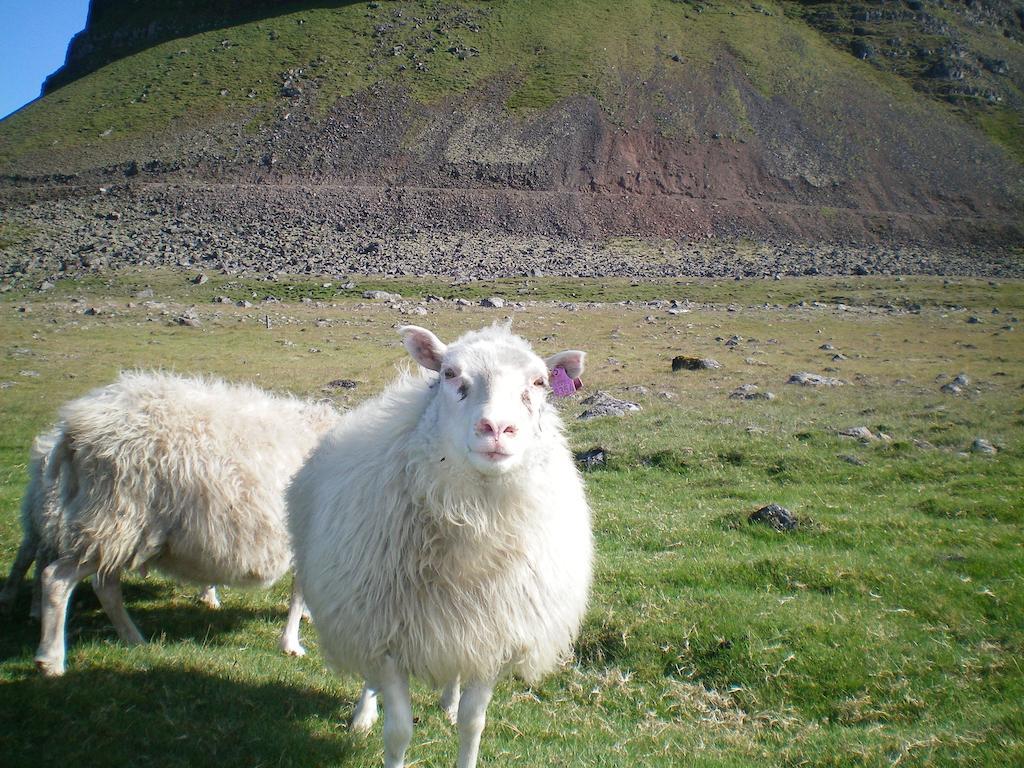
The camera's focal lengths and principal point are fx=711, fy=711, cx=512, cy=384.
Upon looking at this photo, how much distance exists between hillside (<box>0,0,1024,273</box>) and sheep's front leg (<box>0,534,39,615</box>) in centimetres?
5599

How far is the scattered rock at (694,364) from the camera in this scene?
22.8 metres

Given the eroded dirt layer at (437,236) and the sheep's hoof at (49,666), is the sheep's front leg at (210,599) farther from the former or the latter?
the eroded dirt layer at (437,236)

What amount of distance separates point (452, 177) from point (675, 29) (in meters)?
52.4

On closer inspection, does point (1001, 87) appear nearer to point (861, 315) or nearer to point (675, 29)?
point (675, 29)

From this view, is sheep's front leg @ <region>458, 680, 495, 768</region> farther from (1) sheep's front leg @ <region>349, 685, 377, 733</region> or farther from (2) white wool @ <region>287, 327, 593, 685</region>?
(1) sheep's front leg @ <region>349, 685, 377, 733</region>

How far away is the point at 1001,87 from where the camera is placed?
108938 millimetres

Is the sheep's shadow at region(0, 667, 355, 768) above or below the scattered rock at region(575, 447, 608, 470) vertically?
above

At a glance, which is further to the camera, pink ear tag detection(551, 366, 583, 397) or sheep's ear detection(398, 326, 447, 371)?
pink ear tag detection(551, 366, 583, 397)

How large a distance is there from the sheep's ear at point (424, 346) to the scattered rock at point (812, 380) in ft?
58.1

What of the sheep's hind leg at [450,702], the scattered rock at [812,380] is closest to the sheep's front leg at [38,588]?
the sheep's hind leg at [450,702]

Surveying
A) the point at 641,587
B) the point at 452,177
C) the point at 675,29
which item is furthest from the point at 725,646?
the point at 675,29

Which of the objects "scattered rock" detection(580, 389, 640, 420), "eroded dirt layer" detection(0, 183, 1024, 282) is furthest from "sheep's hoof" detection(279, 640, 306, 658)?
"eroded dirt layer" detection(0, 183, 1024, 282)

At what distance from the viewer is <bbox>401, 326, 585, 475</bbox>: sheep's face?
410 cm

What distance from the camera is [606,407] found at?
17125 millimetres
